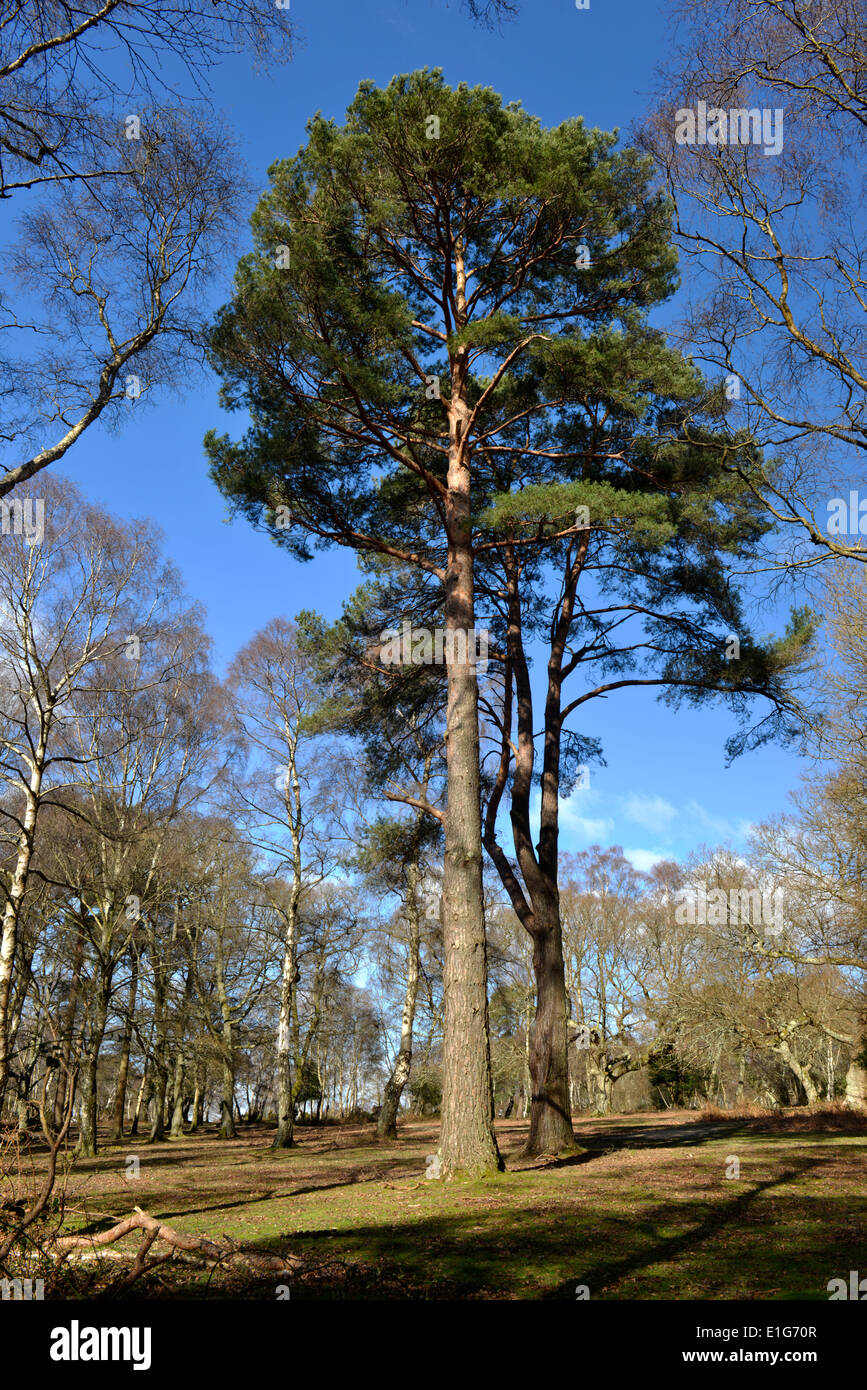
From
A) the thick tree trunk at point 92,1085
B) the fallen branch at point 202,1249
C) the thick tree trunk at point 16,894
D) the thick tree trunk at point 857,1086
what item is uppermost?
the thick tree trunk at point 16,894

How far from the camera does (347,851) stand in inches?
741

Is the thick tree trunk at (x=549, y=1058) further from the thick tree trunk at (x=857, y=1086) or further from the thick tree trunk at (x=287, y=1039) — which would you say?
the thick tree trunk at (x=857, y=1086)

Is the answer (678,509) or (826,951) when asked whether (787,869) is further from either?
(678,509)

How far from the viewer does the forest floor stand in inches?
169

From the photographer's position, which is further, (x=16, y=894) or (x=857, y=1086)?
(x=857, y=1086)

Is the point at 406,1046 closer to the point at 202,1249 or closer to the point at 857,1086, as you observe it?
the point at 857,1086

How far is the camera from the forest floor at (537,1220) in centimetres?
429

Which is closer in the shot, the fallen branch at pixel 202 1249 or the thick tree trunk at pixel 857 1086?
the fallen branch at pixel 202 1249

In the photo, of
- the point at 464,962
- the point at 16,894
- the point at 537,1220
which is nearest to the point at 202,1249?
the point at 537,1220

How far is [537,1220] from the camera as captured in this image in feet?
20.9

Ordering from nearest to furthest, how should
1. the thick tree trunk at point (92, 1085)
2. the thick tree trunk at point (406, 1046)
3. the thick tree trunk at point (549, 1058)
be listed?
the thick tree trunk at point (549, 1058) < the thick tree trunk at point (92, 1085) < the thick tree trunk at point (406, 1046)

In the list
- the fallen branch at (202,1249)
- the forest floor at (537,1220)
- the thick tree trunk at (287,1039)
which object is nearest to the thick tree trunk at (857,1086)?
the forest floor at (537,1220)

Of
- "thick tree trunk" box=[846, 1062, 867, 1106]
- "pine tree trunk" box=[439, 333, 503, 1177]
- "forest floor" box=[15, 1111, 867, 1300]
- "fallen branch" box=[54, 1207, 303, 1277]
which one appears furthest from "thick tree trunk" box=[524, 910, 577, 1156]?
"thick tree trunk" box=[846, 1062, 867, 1106]
